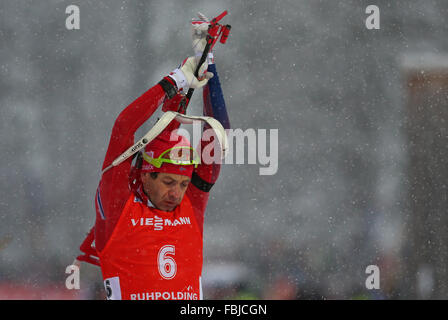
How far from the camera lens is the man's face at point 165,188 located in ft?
9.36

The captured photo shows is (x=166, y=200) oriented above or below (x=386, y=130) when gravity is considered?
below

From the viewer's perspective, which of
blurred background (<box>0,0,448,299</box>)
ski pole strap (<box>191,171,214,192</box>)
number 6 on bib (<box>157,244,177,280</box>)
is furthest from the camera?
blurred background (<box>0,0,448,299</box>)

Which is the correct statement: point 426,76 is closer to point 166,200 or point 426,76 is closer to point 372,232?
point 372,232

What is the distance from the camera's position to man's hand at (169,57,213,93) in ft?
8.97

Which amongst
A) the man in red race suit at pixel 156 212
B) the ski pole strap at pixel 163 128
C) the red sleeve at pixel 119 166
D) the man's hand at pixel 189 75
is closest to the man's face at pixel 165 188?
the man in red race suit at pixel 156 212

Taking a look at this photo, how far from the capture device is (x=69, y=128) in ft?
20.9

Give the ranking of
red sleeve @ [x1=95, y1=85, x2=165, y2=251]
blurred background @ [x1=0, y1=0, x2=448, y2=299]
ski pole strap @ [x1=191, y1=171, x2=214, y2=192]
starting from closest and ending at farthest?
red sleeve @ [x1=95, y1=85, x2=165, y2=251] < ski pole strap @ [x1=191, y1=171, x2=214, y2=192] < blurred background @ [x1=0, y1=0, x2=448, y2=299]

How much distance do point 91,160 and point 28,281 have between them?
1.30 metres

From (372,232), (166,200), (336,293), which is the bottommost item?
(336,293)

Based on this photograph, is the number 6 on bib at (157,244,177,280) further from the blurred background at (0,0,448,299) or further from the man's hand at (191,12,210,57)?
the blurred background at (0,0,448,299)

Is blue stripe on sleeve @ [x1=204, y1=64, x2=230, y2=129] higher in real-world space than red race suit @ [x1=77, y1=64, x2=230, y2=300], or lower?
higher

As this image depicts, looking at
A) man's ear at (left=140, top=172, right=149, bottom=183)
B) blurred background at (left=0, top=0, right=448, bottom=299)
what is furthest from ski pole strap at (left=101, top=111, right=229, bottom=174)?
blurred background at (left=0, top=0, right=448, bottom=299)

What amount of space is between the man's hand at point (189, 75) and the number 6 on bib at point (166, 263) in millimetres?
696
